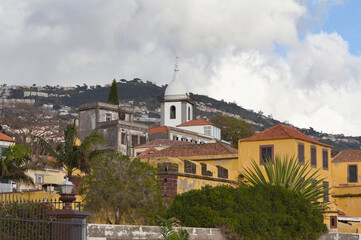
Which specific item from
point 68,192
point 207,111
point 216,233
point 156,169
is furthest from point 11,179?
point 207,111

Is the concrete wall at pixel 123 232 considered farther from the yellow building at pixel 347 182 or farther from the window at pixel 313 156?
the yellow building at pixel 347 182

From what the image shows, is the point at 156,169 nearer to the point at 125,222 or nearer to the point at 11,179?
the point at 125,222

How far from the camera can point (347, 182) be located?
1993 inches

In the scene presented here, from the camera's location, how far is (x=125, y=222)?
2639cm

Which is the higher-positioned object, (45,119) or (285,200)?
(45,119)

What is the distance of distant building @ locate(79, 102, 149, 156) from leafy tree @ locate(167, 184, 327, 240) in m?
45.1

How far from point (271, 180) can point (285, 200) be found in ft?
10.8

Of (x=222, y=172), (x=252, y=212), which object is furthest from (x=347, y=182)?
(x=252, y=212)

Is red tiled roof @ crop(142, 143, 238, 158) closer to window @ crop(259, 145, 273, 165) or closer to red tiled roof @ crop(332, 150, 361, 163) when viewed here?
window @ crop(259, 145, 273, 165)

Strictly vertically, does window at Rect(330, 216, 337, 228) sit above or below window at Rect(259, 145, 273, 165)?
below

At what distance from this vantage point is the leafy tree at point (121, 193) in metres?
26.4

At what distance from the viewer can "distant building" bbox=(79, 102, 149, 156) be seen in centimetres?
7312

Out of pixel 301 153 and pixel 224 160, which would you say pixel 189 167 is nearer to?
pixel 224 160

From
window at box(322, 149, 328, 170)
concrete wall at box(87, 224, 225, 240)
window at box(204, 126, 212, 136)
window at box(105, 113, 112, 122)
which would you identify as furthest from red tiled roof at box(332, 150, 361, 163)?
window at box(204, 126, 212, 136)
